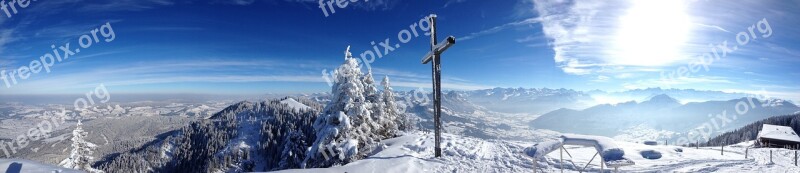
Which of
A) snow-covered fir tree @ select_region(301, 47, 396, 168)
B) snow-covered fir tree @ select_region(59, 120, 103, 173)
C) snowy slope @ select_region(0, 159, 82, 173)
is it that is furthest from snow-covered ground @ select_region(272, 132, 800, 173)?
snow-covered fir tree @ select_region(59, 120, 103, 173)

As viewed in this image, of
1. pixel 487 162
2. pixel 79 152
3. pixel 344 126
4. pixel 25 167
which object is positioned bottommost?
pixel 79 152

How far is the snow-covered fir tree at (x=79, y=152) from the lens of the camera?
124 feet

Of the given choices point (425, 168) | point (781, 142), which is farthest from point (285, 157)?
point (781, 142)

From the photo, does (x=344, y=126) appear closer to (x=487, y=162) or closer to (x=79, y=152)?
(x=487, y=162)

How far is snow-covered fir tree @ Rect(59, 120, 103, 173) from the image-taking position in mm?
37678

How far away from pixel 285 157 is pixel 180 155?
142859 millimetres

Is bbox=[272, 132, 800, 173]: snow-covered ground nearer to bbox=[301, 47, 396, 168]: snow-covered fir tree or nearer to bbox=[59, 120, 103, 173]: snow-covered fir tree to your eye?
bbox=[301, 47, 396, 168]: snow-covered fir tree

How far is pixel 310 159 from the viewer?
87.5ft

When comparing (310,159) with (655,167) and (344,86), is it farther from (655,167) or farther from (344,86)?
(655,167)

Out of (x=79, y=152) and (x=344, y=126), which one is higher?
(x=344, y=126)

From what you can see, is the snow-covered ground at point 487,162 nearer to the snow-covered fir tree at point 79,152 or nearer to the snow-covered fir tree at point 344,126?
the snow-covered fir tree at point 344,126

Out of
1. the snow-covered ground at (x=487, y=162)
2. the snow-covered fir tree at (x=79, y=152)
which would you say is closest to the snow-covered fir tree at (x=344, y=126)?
the snow-covered ground at (x=487, y=162)

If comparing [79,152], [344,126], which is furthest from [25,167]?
[79,152]

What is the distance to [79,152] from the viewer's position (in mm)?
38812
